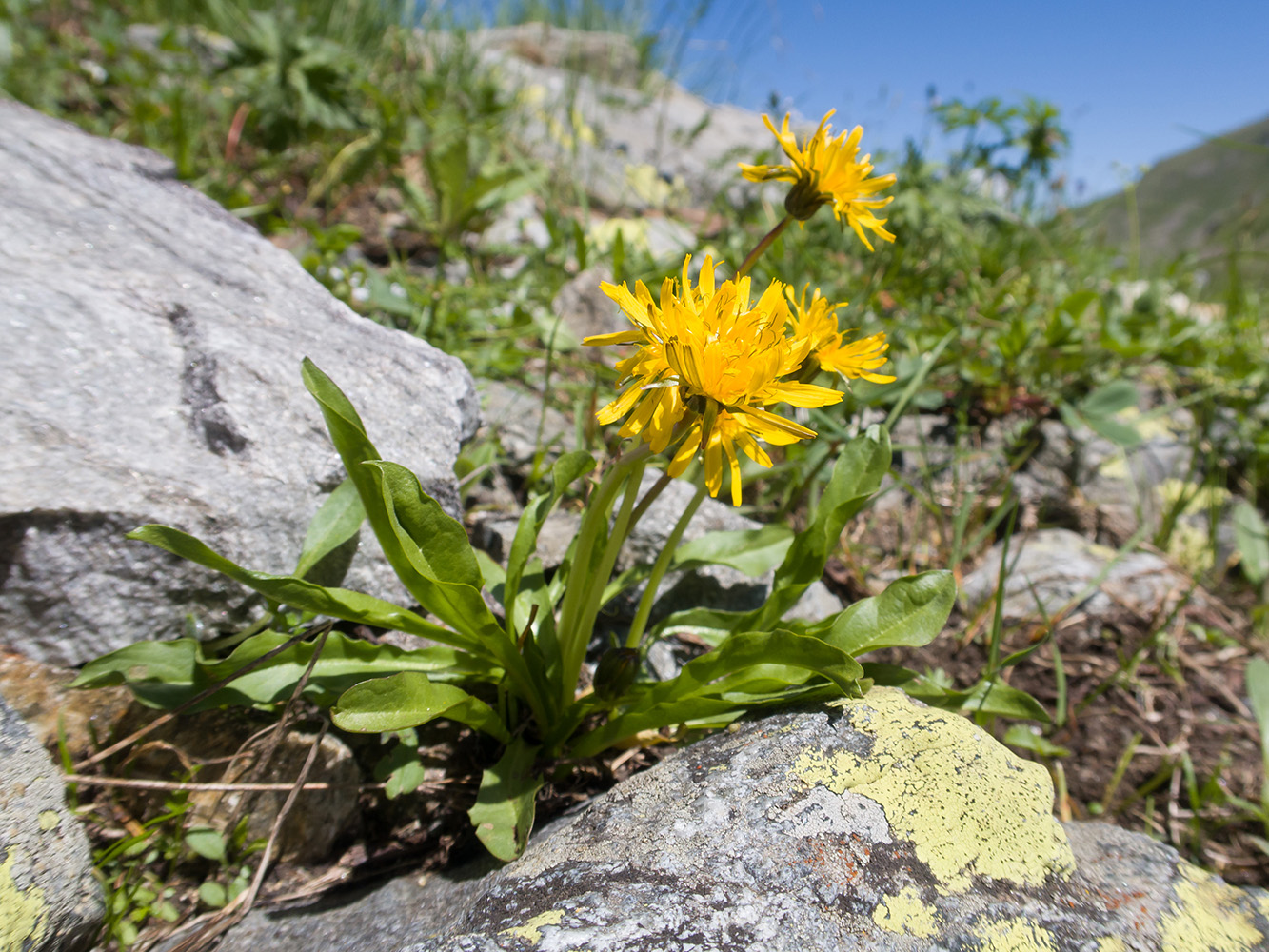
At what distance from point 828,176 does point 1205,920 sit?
160cm

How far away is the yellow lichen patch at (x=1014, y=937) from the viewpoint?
1.10m

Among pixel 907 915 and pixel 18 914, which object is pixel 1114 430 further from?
pixel 18 914

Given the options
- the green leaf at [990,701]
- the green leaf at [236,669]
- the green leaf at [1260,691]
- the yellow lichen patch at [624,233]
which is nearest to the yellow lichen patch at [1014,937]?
the green leaf at [990,701]

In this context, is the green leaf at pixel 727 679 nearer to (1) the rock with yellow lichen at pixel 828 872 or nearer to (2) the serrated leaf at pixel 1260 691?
(1) the rock with yellow lichen at pixel 828 872

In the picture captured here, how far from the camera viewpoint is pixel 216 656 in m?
1.65

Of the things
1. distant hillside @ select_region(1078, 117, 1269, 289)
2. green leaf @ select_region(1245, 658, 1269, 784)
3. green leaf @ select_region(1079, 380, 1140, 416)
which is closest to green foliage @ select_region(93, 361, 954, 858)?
green leaf @ select_region(1245, 658, 1269, 784)

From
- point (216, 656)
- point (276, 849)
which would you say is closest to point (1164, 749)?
point (276, 849)

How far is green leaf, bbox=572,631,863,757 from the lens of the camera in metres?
1.32

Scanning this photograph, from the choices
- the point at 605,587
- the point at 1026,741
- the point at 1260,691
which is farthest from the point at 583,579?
the point at 1260,691

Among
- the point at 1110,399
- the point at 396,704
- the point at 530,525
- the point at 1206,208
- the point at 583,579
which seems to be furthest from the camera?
the point at 1206,208

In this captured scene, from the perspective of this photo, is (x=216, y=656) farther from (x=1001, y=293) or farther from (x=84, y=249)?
(x=1001, y=293)

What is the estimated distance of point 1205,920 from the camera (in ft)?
4.27

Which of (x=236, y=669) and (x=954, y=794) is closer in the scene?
(x=954, y=794)

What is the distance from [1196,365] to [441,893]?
416cm
